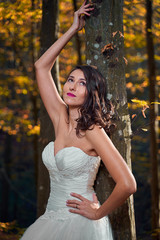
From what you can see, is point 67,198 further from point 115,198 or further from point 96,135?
point 96,135

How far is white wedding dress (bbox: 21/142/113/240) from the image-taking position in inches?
107

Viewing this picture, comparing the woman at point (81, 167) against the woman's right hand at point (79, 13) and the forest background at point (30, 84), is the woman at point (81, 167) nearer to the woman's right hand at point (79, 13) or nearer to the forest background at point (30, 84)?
the woman's right hand at point (79, 13)

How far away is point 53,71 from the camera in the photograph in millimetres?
5773

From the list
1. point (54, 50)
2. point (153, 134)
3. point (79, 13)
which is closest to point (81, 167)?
point (54, 50)

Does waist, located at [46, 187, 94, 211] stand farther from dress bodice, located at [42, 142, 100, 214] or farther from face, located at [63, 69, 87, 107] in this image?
face, located at [63, 69, 87, 107]

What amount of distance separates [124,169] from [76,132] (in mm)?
568

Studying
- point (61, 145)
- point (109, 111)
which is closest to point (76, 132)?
point (61, 145)

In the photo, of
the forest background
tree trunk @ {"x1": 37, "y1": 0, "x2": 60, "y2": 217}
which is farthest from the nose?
tree trunk @ {"x1": 37, "y1": 0, "x2": 60, "y2": 217}

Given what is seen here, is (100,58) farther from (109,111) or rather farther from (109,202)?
(109,202)

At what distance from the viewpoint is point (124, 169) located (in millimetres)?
2527

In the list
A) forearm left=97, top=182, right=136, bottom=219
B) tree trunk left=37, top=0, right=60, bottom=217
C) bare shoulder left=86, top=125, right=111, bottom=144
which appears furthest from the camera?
tree trunk left=37, top=0, right=60, bottom=217

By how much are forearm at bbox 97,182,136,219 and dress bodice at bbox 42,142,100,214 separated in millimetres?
224

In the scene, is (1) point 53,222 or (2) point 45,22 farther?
(2) point 45,22

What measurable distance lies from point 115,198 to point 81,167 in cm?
41
